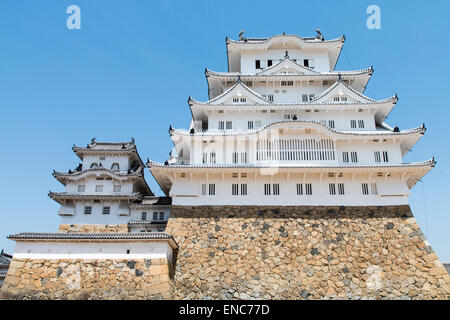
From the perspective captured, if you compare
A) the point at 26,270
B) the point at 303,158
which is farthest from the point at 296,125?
the point at 26,270

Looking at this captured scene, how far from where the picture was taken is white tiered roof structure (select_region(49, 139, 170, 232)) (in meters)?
27.3

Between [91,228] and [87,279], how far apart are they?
369 inches

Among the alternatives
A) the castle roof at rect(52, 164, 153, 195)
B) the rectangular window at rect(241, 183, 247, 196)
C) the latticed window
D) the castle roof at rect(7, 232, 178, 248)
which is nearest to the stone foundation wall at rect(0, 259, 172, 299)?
the castle roof at rect(7, 232, 178, 248)

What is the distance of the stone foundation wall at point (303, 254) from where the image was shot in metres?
19.4

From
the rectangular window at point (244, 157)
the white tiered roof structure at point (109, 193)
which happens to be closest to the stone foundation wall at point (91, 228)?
the white tiered roof structure at point (109, 193)

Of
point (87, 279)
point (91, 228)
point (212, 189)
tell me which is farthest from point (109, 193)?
point (87, 279)

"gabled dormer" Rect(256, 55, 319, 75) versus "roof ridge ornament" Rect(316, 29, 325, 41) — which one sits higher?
"roof ridge ornament" Rect(316, 29, 325, 41)

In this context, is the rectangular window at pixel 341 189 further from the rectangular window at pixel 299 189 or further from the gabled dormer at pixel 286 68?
the gabled dormer at pixel 286 68

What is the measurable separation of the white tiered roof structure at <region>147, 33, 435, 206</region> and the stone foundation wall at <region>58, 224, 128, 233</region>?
13.5 ft

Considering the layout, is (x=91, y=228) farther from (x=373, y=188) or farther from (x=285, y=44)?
(x=285, y=44)

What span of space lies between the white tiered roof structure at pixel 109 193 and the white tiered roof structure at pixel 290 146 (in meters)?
2.16

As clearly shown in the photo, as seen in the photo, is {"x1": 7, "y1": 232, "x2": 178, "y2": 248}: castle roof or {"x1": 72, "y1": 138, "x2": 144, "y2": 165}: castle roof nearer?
{"x1": 7, "y1": 232, "x2": 178, "y2": 248}: castle roof

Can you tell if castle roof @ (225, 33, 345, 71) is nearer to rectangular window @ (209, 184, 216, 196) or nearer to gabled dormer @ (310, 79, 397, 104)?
gabled dormer @ (310, 79, 397, 104)
